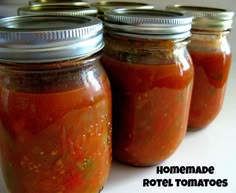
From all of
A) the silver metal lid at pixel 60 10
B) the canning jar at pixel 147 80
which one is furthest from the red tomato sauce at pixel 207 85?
the silver metal lid at pixel 60 10

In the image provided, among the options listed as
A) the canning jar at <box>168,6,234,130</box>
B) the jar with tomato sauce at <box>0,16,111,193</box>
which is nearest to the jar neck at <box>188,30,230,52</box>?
the canning jar at <box>168,6,234,130</box>

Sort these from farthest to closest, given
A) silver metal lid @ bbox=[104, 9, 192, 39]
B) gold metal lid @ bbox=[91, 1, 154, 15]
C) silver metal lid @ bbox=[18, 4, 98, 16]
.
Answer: gold metal lid @ bbox=[91, 1, 154, 15], silver metal lid @ bbox=[18, 4, 98, 16], silver metal lid @ bbox=[104, 9, 192, 39]

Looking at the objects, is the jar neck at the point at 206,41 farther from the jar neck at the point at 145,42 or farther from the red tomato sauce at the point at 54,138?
the red tomato sauce at the point at 54,138

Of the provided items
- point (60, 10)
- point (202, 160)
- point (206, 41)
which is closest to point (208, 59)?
point (206, 41)

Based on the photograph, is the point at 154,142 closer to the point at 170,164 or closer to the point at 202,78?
the point at 170,164

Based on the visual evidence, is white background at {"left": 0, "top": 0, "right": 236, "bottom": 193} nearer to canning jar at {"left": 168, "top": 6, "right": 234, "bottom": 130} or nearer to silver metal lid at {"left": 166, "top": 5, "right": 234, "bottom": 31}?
canning jar at {"left": 168, "top": 6, "right": 234, "bottom": 130}

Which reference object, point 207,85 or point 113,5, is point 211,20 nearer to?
point 207,85
